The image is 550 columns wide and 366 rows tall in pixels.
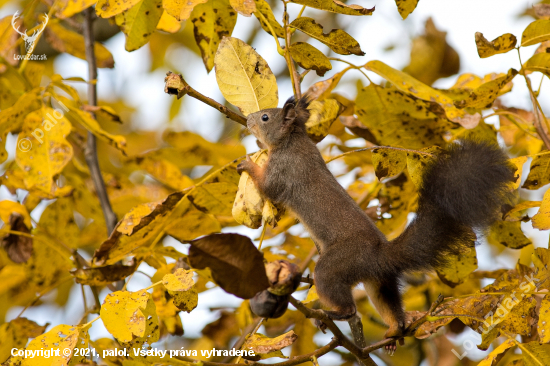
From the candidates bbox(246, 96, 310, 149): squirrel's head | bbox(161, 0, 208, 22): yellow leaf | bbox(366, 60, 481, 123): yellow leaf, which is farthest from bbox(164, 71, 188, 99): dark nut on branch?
bbox(246, 96, 310, 149): squirrel's head

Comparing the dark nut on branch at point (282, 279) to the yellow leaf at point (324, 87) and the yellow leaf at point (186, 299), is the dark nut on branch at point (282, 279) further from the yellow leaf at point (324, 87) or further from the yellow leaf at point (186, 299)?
the yellow leaf at point (324, 87)

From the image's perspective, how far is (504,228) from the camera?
199cm

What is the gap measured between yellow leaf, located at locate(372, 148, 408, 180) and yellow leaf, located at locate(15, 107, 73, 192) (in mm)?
1109

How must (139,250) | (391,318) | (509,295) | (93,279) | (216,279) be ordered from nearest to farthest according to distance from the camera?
(216,279) → (509,295) → (93,279) → (139,250) → (391,318)

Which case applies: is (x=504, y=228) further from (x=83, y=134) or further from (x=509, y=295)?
(x=83, y=134)

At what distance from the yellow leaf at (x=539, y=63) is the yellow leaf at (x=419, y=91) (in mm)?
246

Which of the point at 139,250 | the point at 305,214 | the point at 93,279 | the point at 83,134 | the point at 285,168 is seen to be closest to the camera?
the point at 93,279

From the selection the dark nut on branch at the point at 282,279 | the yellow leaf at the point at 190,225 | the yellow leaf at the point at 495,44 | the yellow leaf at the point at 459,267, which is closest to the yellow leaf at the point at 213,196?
the yellow leaf at the point at 190,225

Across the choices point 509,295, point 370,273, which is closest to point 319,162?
point 370,273

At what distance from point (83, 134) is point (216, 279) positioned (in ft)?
5.42

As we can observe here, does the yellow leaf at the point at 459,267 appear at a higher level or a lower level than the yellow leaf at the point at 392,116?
lower

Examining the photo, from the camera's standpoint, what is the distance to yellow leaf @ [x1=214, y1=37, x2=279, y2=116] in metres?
1.72

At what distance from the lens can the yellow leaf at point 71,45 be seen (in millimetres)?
2547

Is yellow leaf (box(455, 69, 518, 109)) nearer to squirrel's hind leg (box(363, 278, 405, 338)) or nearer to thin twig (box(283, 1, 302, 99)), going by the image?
thin twig (box(283, 1, 302, 99))
